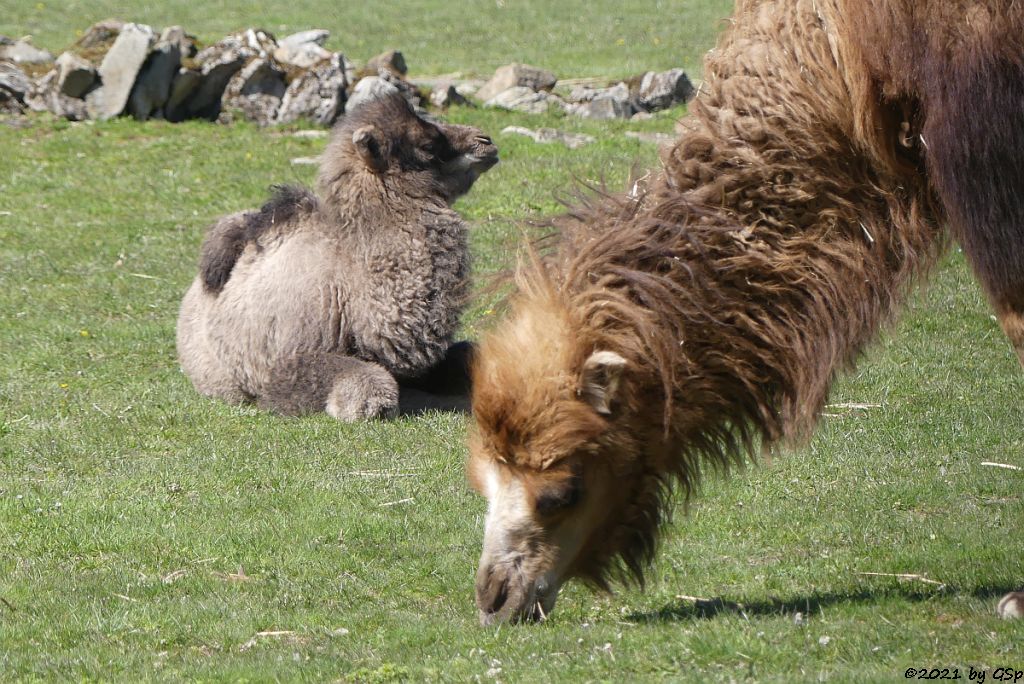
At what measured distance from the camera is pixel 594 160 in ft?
54.5

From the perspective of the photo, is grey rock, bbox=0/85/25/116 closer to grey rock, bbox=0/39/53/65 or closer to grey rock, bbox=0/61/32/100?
Result: grey rock, bbox=0/61/32/100

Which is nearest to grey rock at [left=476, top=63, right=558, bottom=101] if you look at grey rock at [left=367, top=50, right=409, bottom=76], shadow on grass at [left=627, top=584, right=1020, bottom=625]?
grey rock at [left=367, top=50, right=409, bottom=76]

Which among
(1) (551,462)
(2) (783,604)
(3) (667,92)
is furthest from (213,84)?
(1) (551,462)

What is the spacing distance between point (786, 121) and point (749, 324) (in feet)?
2.63

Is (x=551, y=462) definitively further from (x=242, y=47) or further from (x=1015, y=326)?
(x=242, y=47)

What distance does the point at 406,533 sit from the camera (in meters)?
7.38

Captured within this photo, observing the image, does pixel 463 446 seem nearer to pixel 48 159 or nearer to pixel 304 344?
pixel 304 344

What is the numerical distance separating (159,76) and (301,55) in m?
2.01

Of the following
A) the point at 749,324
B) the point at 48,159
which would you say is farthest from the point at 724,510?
the point at 48,159

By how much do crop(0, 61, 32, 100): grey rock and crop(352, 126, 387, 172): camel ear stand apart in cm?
1090

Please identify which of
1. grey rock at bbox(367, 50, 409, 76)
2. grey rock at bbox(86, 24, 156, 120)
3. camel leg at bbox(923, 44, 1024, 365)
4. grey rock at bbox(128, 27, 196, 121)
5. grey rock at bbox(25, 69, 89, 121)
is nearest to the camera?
camel leg at bbox(923, 44, 1024, 365)

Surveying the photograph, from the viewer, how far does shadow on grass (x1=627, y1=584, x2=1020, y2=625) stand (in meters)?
5.86

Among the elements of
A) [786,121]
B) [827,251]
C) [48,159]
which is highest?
[786,121]

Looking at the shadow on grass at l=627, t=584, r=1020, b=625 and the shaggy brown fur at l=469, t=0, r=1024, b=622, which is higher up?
the shaggy brown fur at l=469, t=0, r=1024, b=622
